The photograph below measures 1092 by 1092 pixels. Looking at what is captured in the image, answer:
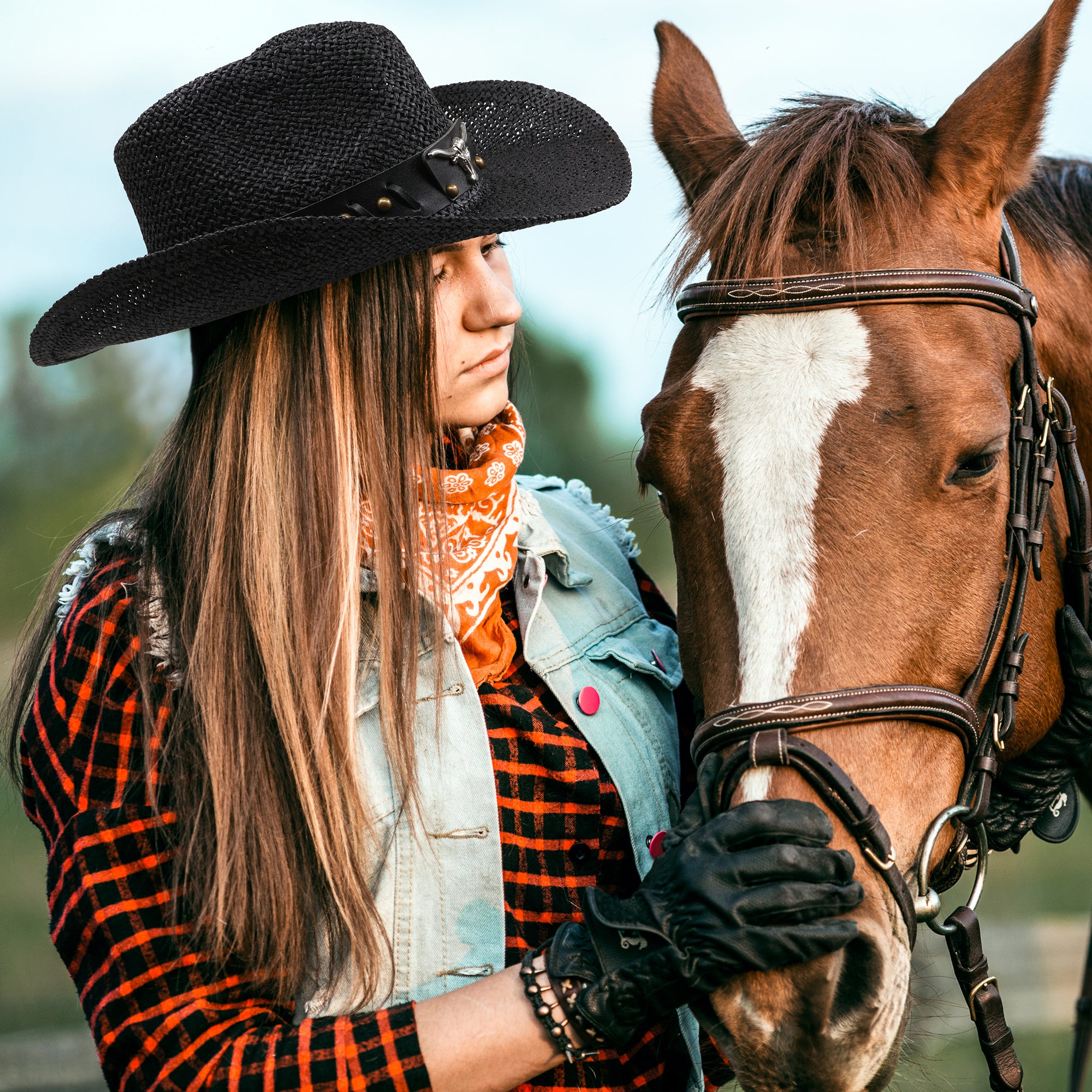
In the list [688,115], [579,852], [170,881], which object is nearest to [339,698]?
[170,881]

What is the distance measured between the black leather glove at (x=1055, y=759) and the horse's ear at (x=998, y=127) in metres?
0.74

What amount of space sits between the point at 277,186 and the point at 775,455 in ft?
2.80

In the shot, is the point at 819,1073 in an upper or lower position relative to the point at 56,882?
lower

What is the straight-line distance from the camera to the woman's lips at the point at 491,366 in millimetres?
1689

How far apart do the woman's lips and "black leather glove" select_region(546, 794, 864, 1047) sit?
803 millimetres

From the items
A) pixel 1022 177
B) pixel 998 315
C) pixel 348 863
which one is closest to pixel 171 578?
pixel 348 863

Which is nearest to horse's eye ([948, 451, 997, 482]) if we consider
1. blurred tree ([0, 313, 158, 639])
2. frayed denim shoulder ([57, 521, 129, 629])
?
frayed denim shoulder ([57, 521, 129, 629])

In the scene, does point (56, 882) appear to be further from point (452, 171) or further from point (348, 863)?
point (452, 171)

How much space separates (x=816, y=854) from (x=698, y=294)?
0.95 meters

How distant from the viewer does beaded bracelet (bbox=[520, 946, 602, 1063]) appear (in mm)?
1328

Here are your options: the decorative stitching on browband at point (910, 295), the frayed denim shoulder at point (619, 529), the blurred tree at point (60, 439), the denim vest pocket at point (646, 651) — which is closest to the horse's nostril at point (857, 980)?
the denim vest pocket at point (646, 651)

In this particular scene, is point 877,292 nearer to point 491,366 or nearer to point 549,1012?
point 491,366

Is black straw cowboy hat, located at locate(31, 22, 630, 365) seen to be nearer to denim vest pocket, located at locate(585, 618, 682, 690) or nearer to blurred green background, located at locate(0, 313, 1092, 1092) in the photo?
blurred green background, located at locate(0, 313, 1092, 1092)

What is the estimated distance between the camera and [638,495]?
190 centimetres
